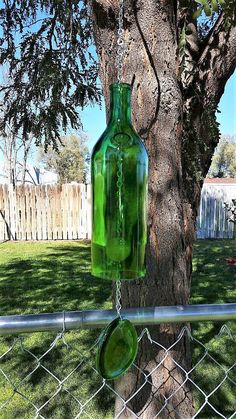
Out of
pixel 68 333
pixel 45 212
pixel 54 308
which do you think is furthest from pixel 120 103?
pixel 45 212

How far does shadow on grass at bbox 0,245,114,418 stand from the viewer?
2.23 meters

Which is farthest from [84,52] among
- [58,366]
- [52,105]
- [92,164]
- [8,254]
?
[8,254]

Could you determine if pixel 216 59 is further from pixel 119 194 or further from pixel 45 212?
pixel 45 212

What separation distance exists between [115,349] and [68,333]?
2.52 meters

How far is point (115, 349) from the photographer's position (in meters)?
0.75

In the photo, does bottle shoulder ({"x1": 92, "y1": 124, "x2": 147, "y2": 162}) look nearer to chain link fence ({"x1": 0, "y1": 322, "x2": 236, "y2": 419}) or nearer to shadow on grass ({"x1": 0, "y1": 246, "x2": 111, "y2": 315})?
chain link fence ({"x1": 0, "y1": 322, "x2": 236, "y2": 419})

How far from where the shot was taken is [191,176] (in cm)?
146

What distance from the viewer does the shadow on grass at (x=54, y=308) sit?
2233 mm

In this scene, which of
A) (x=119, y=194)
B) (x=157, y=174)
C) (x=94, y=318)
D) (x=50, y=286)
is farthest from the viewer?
(x=50, y=286)

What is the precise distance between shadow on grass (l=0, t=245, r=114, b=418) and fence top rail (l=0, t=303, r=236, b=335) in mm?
880

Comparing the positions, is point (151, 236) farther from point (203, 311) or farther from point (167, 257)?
point (203, 311)

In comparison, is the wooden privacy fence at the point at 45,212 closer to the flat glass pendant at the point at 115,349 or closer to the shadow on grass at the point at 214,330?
the shadow on grass at the point at 214,330

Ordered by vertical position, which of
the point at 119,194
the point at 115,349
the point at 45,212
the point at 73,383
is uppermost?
the point at 119,194

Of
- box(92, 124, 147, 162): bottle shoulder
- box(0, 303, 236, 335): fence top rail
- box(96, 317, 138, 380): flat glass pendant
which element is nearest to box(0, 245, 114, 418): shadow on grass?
box(0, 303, 236, 335): fence top rail
